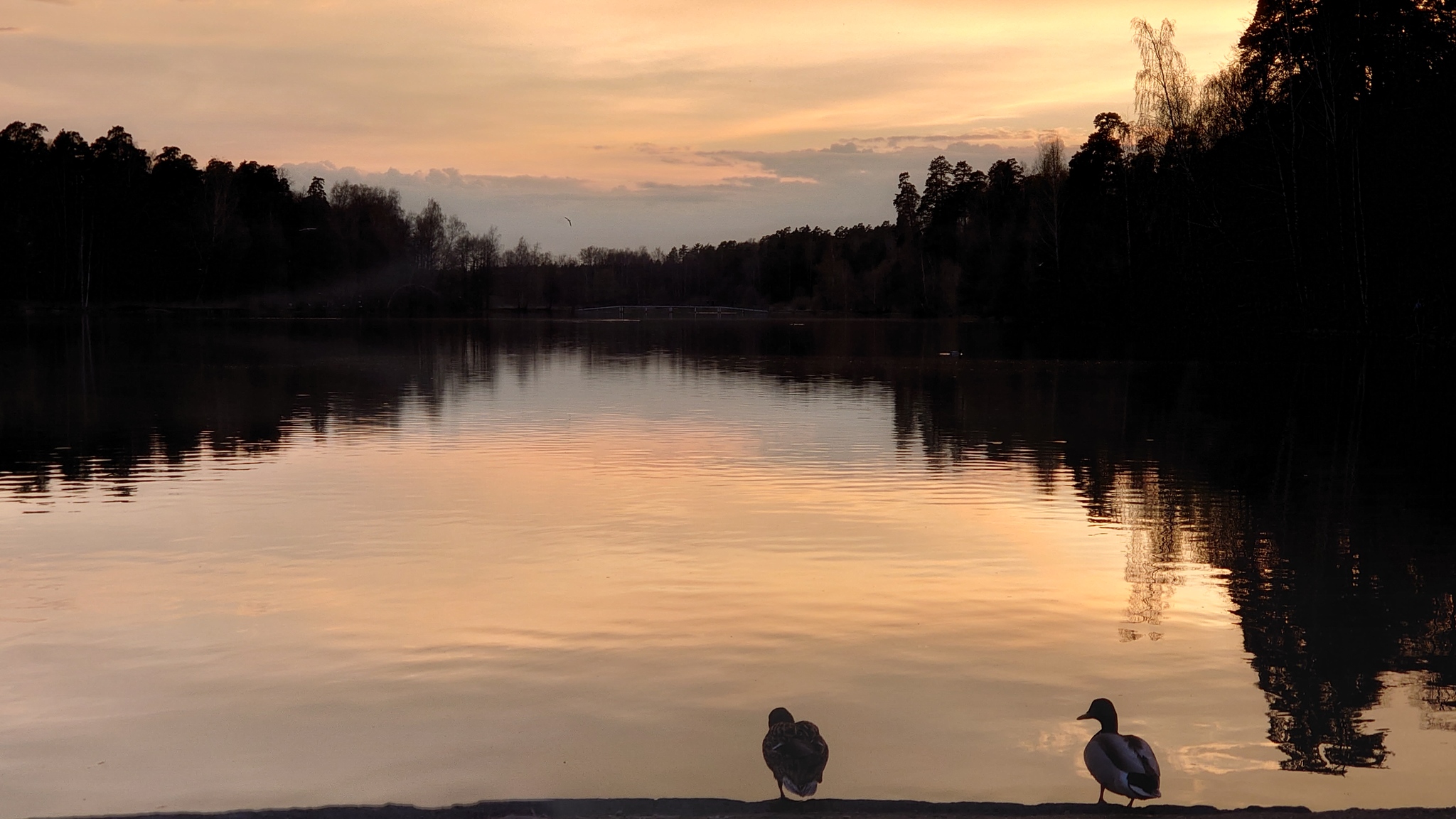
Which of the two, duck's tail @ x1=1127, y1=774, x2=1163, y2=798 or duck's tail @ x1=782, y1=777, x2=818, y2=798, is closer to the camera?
duck's tail @ x1=1127, y1=774, x2=1163, y2=798

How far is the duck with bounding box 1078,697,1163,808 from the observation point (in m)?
6.24

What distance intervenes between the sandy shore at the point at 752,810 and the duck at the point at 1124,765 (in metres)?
0.11

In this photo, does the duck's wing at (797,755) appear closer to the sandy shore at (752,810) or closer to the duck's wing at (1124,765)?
the sandy shore at (752,810)

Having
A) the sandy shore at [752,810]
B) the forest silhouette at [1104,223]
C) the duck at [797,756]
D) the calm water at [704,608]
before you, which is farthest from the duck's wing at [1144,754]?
the forest silhouette at [1104,223]

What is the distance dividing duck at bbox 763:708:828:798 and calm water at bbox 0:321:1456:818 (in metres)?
0.71

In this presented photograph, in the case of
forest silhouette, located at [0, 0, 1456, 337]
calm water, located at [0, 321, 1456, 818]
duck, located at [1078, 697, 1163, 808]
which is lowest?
calm water, located at [0, 321, 1456, 818]

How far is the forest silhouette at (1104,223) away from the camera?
1874 inches

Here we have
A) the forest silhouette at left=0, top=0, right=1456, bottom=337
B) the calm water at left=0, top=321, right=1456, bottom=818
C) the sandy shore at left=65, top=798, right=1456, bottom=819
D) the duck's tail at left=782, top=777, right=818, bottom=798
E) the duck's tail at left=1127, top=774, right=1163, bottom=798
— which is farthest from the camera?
the forest silhouette at left=0, top=0, right=1456, bottom=337

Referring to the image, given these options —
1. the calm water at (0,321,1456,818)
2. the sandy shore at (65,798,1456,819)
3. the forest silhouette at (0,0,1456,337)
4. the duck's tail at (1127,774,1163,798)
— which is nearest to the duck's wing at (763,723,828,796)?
the sandy shore at (65,798,1456,819)

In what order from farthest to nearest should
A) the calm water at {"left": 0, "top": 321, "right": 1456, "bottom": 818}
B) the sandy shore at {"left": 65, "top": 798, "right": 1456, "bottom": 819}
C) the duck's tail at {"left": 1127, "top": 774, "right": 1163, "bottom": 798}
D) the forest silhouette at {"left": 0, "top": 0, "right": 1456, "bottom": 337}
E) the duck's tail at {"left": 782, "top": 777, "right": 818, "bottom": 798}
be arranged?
1. the forest silhouette at {"left": 0, "top": 0, "right": 1456, "bottom": 337}
2. the calm water at {"left": 0, "top": 321, "right": 1456, "bottom": 818}
3. the duck's tail at {"left": 782, "top": 777, "right": 818, "bottom": 798}
4. the duck's tail at {"left": 1127, "top": 774, "right": 1163, "bottom": 798}
5. the sandy shore at {"left": 65, "top": 798, "right": 1456, "bottom": 819}

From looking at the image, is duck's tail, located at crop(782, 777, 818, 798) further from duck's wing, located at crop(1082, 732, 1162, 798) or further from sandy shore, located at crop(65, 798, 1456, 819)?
duck's wing, located at crop(1082, 732, 1162, 798)

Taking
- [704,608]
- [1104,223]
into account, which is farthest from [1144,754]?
[1104,223]

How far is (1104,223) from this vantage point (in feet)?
321

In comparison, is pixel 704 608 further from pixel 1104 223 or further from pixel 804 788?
pixel 1104 223
